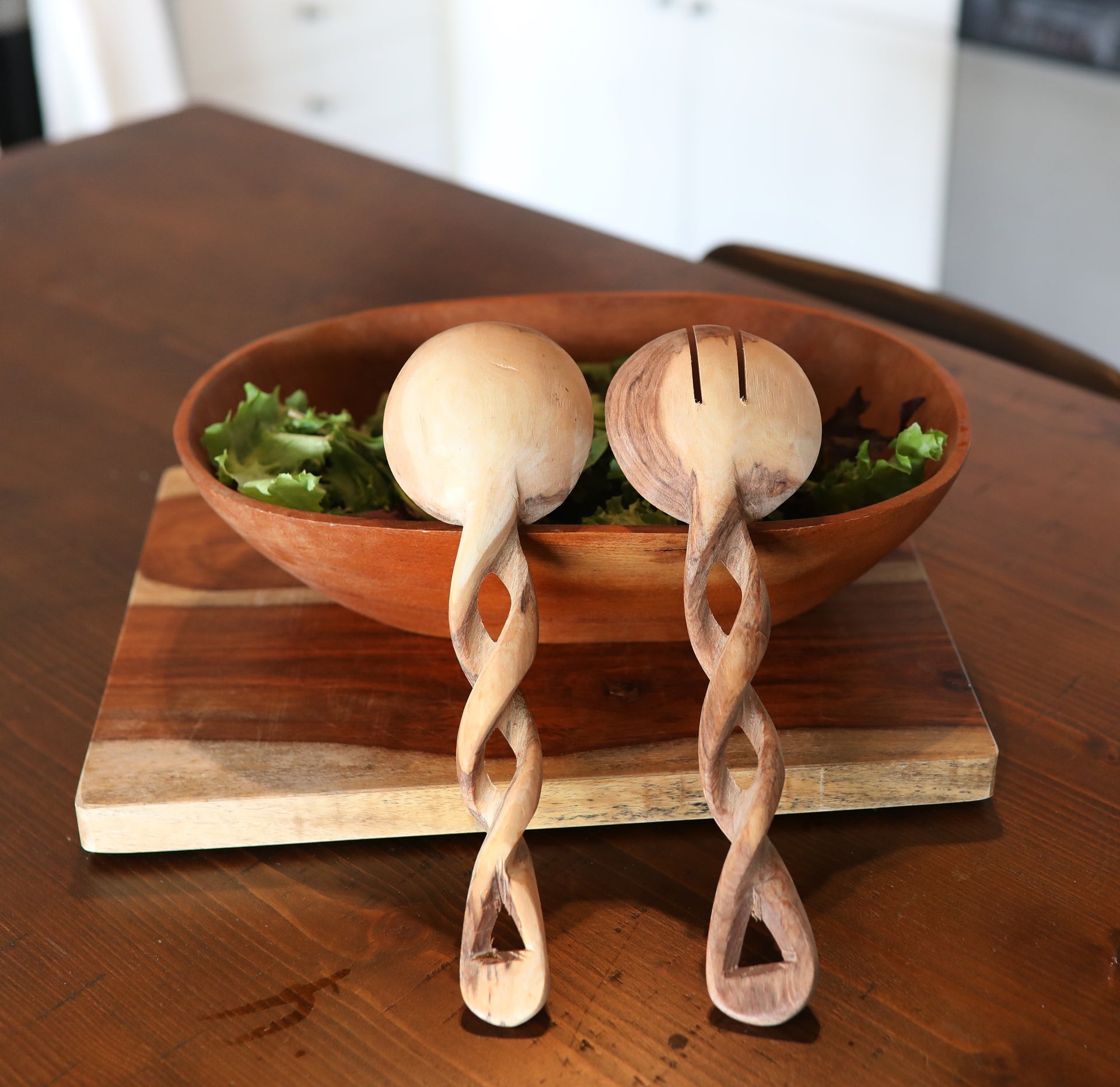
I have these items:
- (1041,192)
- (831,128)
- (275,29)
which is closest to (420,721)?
(1041,192)

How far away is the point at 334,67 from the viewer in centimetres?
288

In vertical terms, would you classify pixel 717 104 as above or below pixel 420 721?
below

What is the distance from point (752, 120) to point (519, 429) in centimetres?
233

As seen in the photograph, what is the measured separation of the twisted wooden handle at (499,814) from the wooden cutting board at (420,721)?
7 cm

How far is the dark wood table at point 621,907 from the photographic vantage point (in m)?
0.38

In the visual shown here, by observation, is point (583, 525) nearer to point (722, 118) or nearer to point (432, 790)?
Result: point (432, 790)

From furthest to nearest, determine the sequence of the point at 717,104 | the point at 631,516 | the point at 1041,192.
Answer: the point at 717,104
the point at 1041,192
the point at 631,516

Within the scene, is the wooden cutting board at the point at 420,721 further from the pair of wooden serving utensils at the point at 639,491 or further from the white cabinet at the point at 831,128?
the white cabinet at the point at 831,128

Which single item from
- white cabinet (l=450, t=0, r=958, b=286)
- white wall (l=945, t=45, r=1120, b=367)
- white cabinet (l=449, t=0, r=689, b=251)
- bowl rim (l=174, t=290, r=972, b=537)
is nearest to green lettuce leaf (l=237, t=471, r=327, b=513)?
bowl rim (l=174, t=290, r=972, b=537)

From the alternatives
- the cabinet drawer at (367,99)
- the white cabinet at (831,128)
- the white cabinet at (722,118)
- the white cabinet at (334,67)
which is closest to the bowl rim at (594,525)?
the white cabinet at (831,128)

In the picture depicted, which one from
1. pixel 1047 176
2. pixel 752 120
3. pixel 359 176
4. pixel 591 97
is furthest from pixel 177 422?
pixel 591 97

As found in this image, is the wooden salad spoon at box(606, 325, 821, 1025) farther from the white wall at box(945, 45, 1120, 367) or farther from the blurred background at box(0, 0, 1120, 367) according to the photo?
the white wall at box(945, 45, 1120, 367)

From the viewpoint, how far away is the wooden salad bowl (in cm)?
45

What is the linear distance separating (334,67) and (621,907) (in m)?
2.87
